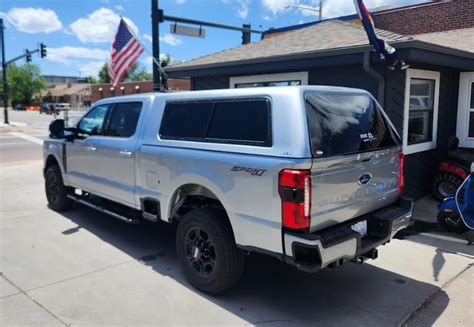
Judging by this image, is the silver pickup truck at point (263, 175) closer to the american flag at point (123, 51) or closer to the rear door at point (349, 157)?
the rear door at point (349, 157)

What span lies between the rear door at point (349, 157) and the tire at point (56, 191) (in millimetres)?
4997

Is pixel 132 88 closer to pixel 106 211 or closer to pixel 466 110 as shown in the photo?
Result: pixel 466 110

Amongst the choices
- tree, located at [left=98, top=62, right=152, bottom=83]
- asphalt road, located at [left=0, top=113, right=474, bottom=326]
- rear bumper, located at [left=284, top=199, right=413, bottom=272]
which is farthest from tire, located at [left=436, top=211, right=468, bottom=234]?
tree, located at [left=98, top=62, right=152, bottom=83]

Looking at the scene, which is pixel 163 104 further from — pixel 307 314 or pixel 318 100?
pixel 307 314

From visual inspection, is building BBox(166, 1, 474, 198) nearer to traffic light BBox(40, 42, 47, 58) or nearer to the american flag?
the american flag

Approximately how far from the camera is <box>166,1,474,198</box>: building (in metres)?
7.02

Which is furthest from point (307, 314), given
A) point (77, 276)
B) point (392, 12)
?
point (392, 12)

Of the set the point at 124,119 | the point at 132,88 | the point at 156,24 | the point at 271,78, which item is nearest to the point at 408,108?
the point at 271,78

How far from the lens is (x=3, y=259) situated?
16.6 ft

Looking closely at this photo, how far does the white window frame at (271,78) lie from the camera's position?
27.7 feet

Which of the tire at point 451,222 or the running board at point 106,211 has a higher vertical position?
the running board at point 106,211

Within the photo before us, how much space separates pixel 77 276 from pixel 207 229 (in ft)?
5.51

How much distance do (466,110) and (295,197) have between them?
7.08m

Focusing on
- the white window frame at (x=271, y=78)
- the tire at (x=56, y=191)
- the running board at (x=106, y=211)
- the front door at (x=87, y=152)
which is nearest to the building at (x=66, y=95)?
the white window frame at (x=271, y=78)
